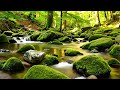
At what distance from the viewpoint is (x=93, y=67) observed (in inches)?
193

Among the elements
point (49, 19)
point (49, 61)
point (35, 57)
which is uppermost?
point (49, 19)

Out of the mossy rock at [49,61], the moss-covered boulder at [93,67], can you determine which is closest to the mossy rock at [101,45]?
the mossy rock at [49,61]

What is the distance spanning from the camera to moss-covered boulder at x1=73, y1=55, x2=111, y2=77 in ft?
15.7

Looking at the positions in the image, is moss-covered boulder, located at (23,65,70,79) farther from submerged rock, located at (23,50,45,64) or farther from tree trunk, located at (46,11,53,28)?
tree trunk, located at (46,11,53,28)

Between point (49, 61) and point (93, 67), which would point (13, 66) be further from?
point (93, 67)

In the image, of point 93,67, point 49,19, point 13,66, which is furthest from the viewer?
point 49,19

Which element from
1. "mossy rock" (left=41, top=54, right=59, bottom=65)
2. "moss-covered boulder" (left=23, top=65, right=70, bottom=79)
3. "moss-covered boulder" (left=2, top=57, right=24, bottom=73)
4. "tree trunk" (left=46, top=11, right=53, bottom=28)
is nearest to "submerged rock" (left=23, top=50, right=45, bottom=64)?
"mossy rock" (left=41, top=54, right=59, bottom=65)

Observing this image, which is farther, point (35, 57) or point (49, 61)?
point (49, 61)

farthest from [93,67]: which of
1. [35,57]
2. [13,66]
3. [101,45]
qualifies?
[101,45]

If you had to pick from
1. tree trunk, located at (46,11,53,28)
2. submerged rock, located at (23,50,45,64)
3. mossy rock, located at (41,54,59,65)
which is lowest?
mossy rock, located at (41,54,59,65)

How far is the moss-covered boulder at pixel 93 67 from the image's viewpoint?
478cm

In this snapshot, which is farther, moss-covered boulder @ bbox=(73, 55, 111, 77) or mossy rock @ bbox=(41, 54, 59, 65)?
mossy rock @ bbox=(41, 54, 59, 65)

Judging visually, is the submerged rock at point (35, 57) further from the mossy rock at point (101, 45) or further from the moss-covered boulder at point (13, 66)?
the mossy rock at point (101, 45)

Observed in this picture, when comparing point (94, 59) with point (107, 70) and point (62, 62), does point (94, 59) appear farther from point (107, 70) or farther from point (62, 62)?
point (62, 62)
